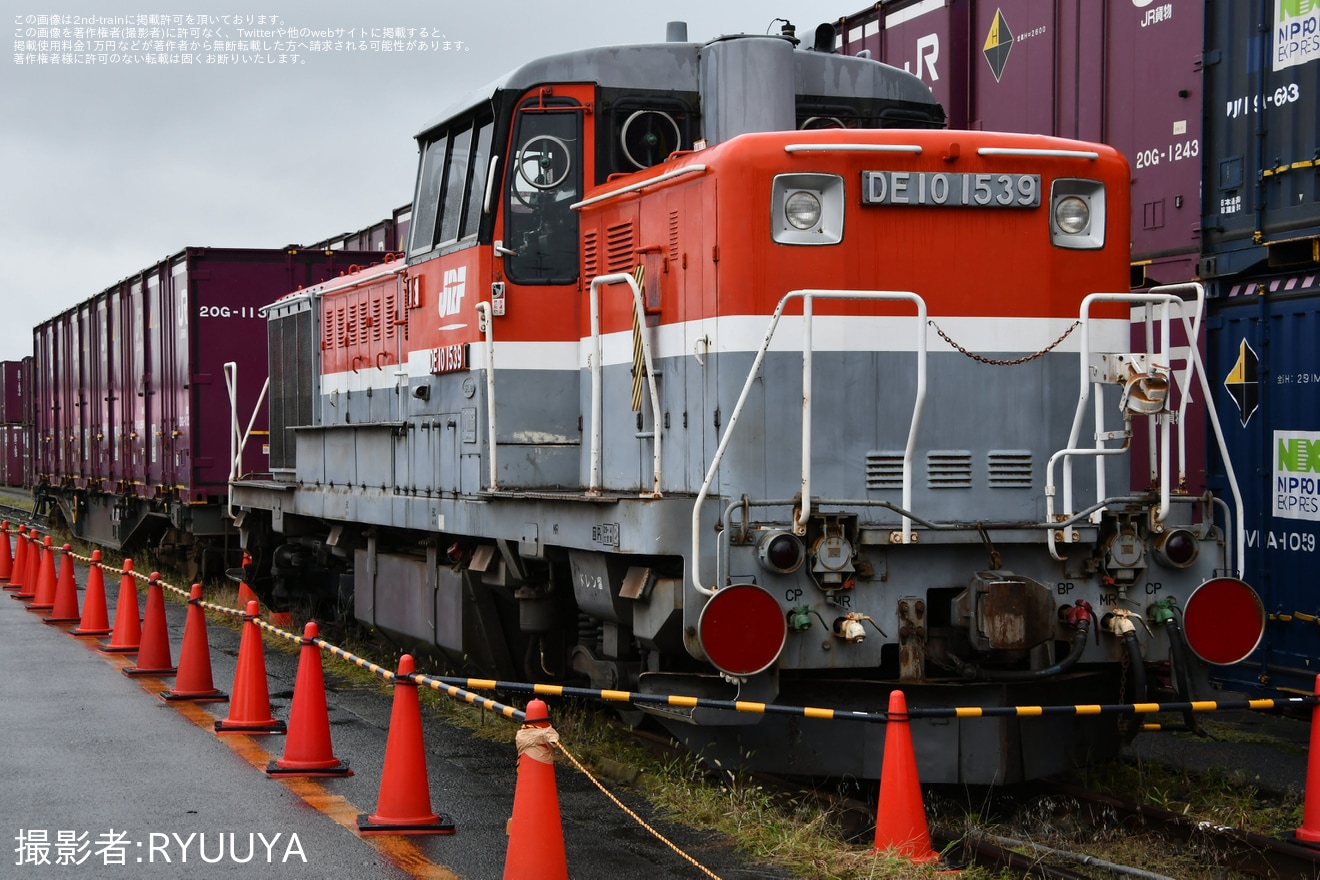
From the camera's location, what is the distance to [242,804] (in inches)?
284

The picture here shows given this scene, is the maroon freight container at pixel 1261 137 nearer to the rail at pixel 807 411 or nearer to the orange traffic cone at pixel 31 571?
the rail at pixel 807 411

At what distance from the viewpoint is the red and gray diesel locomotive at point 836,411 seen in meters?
6.78

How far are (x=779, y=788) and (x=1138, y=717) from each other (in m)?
1.73

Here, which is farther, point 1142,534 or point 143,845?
point 1142,534

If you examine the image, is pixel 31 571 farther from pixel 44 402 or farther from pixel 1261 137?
pixel 1261 137

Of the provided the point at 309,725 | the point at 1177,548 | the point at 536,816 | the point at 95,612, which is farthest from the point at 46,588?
the point at 1177,548

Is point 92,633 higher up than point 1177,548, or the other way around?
point 1177,548

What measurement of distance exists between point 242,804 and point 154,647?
4802mm

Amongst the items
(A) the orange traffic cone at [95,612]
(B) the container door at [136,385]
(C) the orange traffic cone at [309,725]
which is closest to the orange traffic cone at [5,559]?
(B) the container door at [136,385]

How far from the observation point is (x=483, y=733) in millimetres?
9141

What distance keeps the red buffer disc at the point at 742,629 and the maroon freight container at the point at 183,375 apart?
A: 36.6 ft

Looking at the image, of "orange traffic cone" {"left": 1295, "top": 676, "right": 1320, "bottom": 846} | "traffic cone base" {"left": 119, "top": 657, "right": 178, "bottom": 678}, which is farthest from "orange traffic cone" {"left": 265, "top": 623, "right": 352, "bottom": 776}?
"orange traffic cone" {"left": 1295, "top": 676, "right": 1320, "bottom": 846}

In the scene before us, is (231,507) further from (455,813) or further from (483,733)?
(455,813)

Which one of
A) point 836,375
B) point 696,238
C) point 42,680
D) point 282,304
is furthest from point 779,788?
point 282,304
